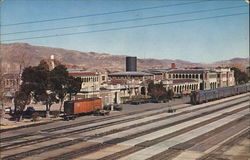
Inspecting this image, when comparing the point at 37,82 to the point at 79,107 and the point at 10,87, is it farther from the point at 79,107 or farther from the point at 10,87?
the point at 10,87

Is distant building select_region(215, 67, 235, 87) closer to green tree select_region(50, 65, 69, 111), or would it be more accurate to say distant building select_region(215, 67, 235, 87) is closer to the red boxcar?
the red boxcar

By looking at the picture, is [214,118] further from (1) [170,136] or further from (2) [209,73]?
(2) [209,73]

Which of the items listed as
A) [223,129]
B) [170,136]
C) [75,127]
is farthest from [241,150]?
[75,127]

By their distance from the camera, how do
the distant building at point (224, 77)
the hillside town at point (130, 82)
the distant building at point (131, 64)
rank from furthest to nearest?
the distant building at point (131, 64), the distant building at point (224, 77), the hillside town at point (130, 82)

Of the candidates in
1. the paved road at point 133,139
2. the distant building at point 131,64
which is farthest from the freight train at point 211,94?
the distant building at point 131,64

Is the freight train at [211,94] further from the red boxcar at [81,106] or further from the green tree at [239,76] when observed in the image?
the green tree at [239,76]
